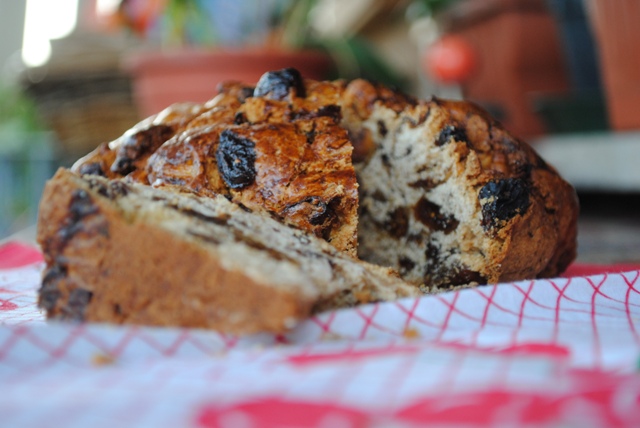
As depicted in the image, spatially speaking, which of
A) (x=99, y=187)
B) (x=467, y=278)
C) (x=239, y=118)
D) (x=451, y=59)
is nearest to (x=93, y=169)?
(x=239, y=118)

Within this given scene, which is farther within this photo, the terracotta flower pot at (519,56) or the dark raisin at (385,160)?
the terracotta flower pot at (519,56)

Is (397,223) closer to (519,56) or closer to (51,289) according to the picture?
(51,289)

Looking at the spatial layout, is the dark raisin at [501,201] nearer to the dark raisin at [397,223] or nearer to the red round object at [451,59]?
the dark raisin at [397,223]

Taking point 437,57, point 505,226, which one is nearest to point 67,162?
point 437,57

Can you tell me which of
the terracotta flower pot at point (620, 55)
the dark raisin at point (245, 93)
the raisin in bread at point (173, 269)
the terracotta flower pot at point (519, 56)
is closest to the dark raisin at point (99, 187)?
the raisin in bread at point (173, 269)

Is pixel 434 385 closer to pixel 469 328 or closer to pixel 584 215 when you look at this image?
pixel 469 328
